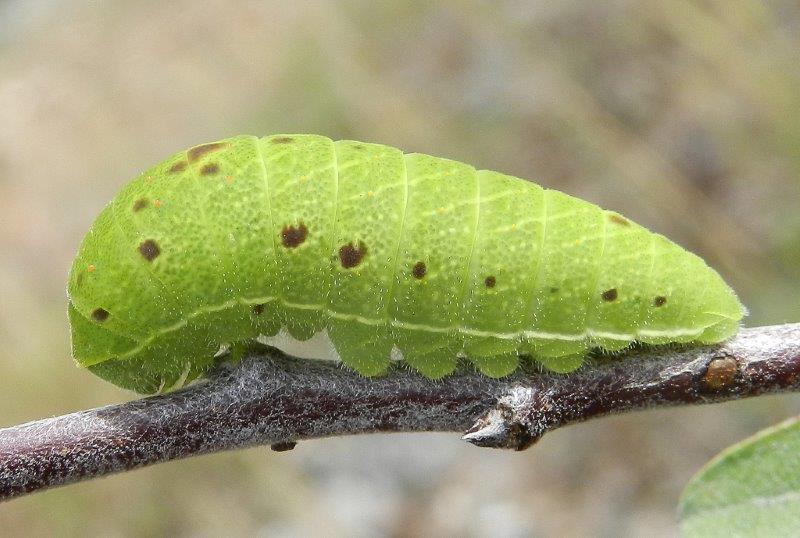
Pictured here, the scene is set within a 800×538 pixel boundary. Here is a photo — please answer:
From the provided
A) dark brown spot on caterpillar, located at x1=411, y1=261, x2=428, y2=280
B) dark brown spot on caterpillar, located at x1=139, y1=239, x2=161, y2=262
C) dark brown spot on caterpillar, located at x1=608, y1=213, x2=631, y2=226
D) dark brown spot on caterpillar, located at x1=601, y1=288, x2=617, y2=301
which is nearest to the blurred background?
dark brown spot on caterpillar, located at x1=608, y1=213, x2=631, y2=226

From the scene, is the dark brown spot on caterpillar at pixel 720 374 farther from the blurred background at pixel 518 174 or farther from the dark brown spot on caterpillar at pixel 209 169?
the blurred background at pixel 518 174

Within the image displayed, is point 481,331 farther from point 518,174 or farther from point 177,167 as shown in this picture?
point 518,174

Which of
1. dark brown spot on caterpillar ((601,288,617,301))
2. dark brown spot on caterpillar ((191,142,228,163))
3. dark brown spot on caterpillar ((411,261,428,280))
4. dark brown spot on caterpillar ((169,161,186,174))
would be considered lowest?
dark brown spot on caterpillar ((601,288,617,301))

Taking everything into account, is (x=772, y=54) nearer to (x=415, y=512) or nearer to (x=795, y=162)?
(x=795, y=162)

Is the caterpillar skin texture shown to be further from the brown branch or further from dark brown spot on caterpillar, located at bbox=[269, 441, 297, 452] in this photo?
dark brown spot on caterpillar, located at bbox=[269, 441, 297, 452]

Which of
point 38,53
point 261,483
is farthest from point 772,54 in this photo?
point 38,53

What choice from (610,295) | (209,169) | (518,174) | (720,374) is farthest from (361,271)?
(518,174)

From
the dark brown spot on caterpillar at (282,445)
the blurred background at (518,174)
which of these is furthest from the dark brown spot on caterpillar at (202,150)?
the blurred background at (518,174)
